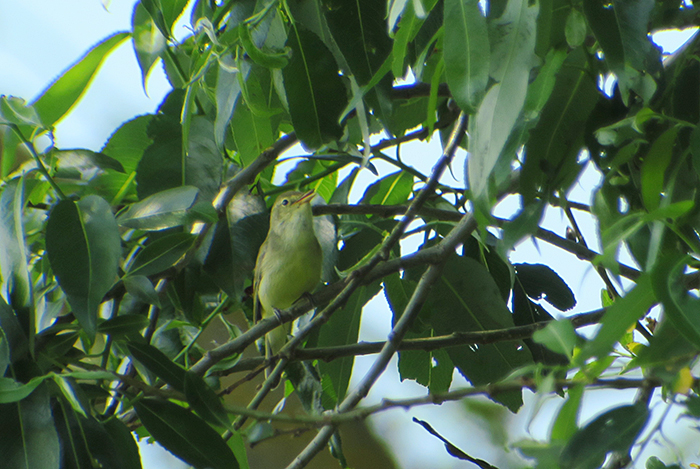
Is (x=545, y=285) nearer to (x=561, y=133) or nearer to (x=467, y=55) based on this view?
(x=561, y=133)

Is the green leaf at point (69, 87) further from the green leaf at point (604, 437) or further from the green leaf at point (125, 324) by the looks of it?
the green leaf at point (604, 437)

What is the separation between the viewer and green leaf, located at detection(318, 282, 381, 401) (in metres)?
1.41

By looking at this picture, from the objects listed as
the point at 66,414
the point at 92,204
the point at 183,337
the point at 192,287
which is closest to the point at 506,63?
the point at 92,204

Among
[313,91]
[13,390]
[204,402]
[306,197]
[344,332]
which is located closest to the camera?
[13,390]

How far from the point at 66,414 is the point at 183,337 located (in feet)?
2.02

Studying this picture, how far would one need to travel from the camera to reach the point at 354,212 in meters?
1.35

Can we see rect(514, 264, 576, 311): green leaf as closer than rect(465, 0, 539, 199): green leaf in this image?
No

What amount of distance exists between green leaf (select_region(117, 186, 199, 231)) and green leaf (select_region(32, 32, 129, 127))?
23 centimetres

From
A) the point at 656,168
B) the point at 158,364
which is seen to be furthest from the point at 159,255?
the point at 656,168

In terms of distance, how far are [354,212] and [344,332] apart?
296 mm

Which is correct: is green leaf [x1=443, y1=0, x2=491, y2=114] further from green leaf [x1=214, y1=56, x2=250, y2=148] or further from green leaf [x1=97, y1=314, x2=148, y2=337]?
green leaf [x1=97, y1=314, x2=148, y2=337]

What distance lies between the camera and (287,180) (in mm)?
1671

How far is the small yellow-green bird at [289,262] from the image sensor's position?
2.23 m

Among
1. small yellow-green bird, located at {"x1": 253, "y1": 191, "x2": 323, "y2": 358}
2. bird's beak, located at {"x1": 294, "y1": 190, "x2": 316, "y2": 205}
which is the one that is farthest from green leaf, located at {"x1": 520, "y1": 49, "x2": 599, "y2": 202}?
small yellow-green bird, located at {"x1": 253, "y1": 191, "x2": 323, "y2": 358}
